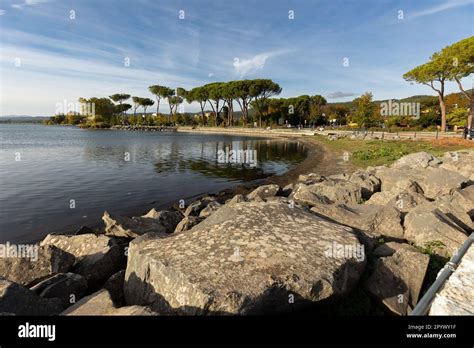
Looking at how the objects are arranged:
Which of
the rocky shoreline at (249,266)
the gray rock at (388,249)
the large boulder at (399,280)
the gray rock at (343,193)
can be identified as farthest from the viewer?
the gray rock at (343,193)

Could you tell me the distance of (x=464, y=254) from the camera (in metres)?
5.59

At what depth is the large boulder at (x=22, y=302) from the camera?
4.33m

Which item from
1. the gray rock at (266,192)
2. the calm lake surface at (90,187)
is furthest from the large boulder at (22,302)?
the gray rock at (266,192)

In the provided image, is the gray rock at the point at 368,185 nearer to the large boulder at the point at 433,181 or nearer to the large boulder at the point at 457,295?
the large boulder at the point at 433,181

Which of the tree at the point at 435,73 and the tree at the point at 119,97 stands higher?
the tree at the point at 119,97

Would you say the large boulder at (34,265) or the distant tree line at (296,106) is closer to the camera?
the large boulder at (34,265)

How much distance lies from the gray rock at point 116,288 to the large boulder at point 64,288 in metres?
0.51

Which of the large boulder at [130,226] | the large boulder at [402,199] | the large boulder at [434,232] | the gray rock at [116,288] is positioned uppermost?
the large boulder at [402,199]

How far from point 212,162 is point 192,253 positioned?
28365mm

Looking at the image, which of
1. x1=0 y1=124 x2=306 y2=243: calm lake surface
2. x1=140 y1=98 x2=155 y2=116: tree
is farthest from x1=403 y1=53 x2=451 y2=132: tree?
x1=140 y1=98 x2=155 y2=116: tree

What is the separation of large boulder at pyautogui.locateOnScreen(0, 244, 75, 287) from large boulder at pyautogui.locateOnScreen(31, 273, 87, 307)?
932 mm

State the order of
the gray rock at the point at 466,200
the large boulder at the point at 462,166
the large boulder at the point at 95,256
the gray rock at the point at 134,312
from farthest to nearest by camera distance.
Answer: the large boulder at the point at 462,166 → the gray rock at the point at 466,200 → the large boulder at the point at 95,256 → the gray rock at the point at 134,312

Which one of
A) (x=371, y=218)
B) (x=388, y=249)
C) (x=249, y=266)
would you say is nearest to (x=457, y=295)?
(x=388, y=249)

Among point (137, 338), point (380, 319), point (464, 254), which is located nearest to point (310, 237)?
point (380, 319)
